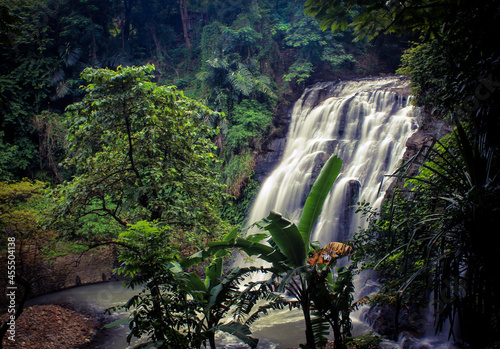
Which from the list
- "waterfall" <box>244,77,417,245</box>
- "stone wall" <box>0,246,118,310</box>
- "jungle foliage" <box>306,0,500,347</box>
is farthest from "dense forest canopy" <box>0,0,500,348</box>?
"waterfall" <box>244,77,417,245</box>

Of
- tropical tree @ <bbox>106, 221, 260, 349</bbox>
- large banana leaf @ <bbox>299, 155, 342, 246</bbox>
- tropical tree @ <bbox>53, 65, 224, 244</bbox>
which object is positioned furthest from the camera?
tropical tree @ <bbox>53, 65, 224, 244</bbox>

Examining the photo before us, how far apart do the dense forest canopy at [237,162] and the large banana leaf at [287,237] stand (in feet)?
0.11

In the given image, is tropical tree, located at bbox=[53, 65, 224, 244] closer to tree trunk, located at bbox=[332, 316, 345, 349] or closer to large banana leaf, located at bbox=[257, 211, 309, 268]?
large banana leaf, located at bbox=[257, 211, 309, 268]

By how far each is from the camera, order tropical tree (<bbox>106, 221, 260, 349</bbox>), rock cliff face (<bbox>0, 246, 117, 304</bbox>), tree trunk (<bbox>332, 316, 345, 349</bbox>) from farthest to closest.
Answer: rock cliff face (<bbox>0, 246, 117, 304</bbox>), tree trunk (<bbox>332, 316, 345, 349</bbox>), tropical tree (<bbox>106, 221, 260, 349</bbox>)

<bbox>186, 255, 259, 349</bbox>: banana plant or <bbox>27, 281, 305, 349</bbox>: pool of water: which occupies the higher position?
<bbox>186, 255, 259, 349</bbox>: banana plant

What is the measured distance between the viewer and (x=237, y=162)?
14.8m

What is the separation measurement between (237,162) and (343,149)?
16.7 feet

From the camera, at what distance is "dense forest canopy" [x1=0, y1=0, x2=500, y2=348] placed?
286cm

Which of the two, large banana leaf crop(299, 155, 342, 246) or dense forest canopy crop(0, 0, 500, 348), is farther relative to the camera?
large banana leaf crop(299, 155, 342, 246)

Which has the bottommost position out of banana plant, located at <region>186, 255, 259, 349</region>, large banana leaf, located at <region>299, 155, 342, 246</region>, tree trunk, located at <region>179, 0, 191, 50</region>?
banana plant, located at <region>186, 255, 259, 349</region>

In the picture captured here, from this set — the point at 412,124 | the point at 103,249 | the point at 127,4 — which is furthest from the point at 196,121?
the point at 127,4

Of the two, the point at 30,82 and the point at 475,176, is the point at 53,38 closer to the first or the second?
the point at 30,82

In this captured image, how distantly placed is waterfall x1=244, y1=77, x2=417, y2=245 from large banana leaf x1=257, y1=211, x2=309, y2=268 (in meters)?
5.22

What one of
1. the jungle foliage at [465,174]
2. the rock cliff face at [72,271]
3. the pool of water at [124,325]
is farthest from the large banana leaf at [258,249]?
the rock cliff face at [72,271]
